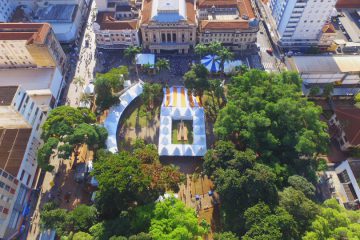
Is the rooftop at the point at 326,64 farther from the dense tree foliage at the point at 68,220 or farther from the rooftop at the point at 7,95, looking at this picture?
the rooftop at the point at 7,95

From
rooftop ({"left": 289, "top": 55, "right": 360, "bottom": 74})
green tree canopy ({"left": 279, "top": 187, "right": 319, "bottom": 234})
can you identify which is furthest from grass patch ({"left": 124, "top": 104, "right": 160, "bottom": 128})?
rooftop ({"left": 289, "top": 55, "right": 360, "bottom": 74})

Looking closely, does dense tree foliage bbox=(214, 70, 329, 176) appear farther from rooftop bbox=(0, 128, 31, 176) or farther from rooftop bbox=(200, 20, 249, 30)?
rooftop bbox=(0, 128, 31, 176)

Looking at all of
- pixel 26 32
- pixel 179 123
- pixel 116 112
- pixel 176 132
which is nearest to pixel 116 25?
pixel 26 32

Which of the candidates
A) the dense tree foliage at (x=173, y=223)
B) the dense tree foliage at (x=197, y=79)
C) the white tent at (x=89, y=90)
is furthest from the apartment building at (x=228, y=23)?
the dense tree foliage at (x=173, y=223)

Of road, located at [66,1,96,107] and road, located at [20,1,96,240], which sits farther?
road, located at [66,1,96,107]

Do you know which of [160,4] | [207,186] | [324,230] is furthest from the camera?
[160,4]

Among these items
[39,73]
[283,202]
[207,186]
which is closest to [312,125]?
[283,202]

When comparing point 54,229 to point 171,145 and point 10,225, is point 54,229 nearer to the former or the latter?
point 10,225
